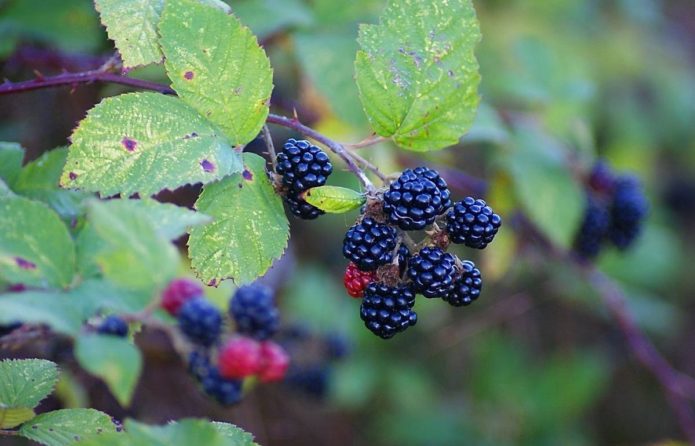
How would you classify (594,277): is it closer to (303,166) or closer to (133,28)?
(303,166)

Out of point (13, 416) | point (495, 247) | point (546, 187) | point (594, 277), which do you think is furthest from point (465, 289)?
point (594, 277)

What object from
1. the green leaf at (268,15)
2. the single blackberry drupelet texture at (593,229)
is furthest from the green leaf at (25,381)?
the single blackberry drupelet texture at (593,229)

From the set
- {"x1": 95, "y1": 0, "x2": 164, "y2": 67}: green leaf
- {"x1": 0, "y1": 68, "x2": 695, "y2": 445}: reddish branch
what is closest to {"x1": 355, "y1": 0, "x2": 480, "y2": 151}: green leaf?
{"x1": 0, "y1": 68, "x2": 695, "y2": 445}: reddish branch

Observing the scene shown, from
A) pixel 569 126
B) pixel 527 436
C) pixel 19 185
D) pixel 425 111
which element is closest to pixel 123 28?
pixel 19 185

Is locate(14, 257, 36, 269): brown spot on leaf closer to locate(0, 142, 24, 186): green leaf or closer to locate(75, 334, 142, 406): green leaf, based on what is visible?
locate(75, 334, 142, 406): green leaf

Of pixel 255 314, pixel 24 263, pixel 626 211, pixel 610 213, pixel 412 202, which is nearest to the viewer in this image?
pixel 24 263
